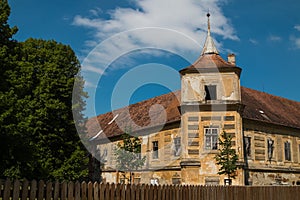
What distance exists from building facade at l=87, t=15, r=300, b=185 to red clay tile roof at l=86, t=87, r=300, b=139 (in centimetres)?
12

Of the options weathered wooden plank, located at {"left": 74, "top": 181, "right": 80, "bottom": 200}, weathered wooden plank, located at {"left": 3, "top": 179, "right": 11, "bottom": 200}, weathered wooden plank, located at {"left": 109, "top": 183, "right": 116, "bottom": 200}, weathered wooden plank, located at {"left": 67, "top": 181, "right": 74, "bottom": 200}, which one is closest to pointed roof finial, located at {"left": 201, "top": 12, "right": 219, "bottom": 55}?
weathered wooden plank, located at {"left": 109, "top": 183, "right": 116, "bottom": 200}

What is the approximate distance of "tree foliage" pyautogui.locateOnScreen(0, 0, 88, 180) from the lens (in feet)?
64.5

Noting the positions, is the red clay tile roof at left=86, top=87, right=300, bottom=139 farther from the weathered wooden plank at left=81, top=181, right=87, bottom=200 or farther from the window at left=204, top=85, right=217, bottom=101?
the weathered wooden plank at left=81, top=181, right=87, bottom=200

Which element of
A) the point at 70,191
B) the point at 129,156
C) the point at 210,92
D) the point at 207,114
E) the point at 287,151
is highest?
the point at 210,92

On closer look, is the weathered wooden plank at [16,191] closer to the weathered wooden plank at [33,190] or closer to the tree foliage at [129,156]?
the weathered wooden plank at [33,190]

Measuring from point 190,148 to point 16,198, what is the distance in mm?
17045

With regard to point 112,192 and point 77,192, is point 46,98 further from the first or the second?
point 77,192

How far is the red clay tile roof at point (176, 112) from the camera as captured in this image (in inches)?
1065

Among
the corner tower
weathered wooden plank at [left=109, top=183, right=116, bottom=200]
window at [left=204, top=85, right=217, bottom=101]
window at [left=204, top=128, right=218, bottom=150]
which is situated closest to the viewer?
weathered wooden plank at [left=109, top=183, right=116, bottom=200]


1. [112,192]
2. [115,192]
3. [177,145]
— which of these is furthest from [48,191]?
[177,145]

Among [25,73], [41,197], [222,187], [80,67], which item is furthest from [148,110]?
[41,197]

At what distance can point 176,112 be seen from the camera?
88.4 feet

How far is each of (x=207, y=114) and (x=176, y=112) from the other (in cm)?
461

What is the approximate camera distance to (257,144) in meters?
25.1
